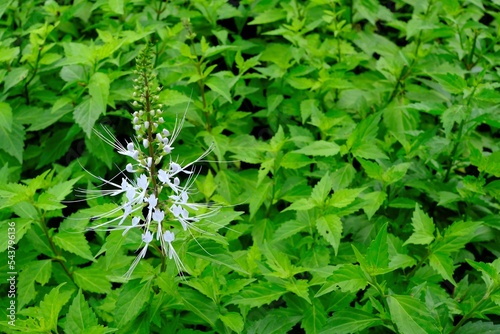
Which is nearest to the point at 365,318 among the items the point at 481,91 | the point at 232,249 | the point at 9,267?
the point at 232,249

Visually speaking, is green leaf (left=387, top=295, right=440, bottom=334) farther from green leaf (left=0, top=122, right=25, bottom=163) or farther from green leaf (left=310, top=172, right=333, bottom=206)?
green leaf (left=0, top=122, right=25, bottom=163)

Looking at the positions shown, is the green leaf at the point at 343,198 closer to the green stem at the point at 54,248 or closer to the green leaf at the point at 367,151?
the green leaf at the point at 367,151

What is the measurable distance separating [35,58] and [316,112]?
5.96 ft

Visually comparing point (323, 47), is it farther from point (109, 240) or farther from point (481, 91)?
point (109, 240)

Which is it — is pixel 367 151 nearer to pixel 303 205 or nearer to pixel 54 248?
pixel 303 205

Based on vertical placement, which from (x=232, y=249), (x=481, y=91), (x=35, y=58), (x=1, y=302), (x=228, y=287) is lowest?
(x=1, y=302)

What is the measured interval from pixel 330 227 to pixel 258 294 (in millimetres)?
483

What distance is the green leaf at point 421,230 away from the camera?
8.44 feet

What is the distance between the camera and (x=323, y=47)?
382cm

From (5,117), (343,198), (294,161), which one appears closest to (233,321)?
(343,198)

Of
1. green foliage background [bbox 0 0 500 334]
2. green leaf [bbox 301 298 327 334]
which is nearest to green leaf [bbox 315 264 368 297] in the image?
green foliage background [bbox 0 0 500 334]

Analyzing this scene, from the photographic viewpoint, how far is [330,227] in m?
2.54

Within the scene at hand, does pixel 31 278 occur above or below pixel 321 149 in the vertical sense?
below

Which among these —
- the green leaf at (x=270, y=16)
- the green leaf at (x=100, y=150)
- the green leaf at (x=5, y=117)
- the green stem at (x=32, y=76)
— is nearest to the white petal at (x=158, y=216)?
the green leaf at (x=100, y=150)
